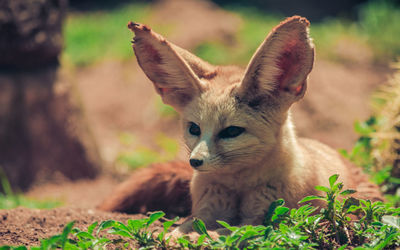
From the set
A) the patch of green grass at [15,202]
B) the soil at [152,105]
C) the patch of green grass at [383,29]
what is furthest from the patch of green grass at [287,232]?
the patch of green grass at [383,29]

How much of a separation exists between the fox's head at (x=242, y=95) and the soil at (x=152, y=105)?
2.45 metres

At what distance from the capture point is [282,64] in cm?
309

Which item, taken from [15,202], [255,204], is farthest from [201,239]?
[15,202]

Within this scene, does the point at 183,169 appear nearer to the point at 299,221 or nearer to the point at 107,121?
the point at 299,221

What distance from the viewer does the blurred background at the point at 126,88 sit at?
498cm

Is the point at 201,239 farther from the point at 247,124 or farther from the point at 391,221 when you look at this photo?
the point at 391,221

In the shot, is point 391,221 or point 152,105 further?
point 152,105

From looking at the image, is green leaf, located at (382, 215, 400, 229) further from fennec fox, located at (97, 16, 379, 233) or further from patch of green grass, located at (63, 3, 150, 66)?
patch of green grass, located at (63, 3, 150, 66)

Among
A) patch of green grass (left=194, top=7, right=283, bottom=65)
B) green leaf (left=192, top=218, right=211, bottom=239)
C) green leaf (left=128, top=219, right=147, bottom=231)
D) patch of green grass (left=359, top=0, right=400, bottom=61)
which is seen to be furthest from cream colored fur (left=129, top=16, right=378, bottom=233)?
patch of green grass (left=359, top=0, right=400, bottom=61)

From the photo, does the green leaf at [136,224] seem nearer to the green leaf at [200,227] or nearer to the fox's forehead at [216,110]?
the green leaf at [200,227]

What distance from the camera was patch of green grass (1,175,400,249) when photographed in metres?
2.41

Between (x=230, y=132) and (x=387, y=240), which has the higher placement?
(x=230, y=132)

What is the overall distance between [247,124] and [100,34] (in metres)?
7.20

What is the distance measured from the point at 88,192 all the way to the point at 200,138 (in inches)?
119
